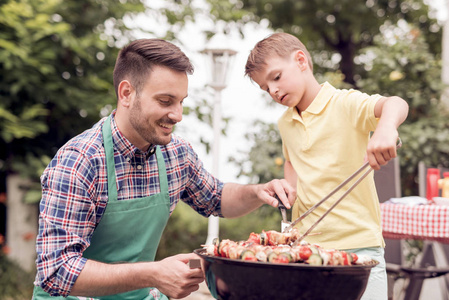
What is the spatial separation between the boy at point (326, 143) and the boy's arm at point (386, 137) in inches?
6.3

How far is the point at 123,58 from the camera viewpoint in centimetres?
194

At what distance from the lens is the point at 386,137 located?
139 centimetres

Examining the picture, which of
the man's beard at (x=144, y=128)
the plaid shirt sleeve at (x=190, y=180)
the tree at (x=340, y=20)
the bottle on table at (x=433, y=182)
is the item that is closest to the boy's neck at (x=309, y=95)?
the plaid shirt sleeve at (x=190, y=180)

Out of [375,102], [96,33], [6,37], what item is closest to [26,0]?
[6,37]

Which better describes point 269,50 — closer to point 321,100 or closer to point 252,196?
point 321,100

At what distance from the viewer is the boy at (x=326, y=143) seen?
6.17 feet

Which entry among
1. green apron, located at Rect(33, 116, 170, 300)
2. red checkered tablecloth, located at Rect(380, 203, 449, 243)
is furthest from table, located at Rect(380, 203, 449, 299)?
green apron, located at Rect(33, 116, 170, 300)

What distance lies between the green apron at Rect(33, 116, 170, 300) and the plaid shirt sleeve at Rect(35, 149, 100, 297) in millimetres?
74

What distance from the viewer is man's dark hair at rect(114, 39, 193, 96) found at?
180cm

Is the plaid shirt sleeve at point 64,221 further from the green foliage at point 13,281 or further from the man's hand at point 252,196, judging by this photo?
the green foliage at point 13,281

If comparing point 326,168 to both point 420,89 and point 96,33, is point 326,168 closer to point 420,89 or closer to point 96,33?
point 96,33

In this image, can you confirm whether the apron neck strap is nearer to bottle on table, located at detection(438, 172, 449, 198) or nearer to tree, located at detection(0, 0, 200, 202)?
bottle on table, located at detection(438, 172, 449, 198)

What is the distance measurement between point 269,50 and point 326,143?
459 millimetres

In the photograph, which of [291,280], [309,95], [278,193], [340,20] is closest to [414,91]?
[340,20]
